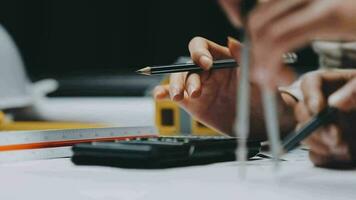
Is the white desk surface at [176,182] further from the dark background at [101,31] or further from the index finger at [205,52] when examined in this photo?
the dark background at [101,31]

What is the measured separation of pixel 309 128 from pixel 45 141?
0.30 m

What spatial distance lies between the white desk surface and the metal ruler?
0.03 metres

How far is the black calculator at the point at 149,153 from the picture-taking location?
1.82 feet

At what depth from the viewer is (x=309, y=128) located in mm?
574

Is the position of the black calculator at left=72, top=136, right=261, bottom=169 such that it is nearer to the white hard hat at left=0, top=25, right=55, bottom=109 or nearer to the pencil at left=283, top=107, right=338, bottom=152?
the pencil at left=283, top=107, right=338, bottom=152

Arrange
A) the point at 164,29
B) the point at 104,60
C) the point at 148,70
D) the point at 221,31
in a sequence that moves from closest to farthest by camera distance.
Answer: the point at 148,70
the point at 221,31
the point at 164,29
the point at 104,60

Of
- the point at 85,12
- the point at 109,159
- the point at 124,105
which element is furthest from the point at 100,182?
the point at 85,12

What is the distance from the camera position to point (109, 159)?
0.56 m

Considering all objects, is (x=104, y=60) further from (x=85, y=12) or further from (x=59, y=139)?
(x=59, y=139)

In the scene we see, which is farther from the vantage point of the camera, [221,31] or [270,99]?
[221,31]

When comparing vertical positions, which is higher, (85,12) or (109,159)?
(85,12)

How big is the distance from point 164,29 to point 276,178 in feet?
3.95

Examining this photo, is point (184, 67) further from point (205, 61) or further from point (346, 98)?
point (346, 98)

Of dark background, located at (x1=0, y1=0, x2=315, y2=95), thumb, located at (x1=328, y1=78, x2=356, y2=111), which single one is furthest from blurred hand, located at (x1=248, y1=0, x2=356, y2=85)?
dark background, located at (x1=0, y1=0, x2=315, y2=95)
